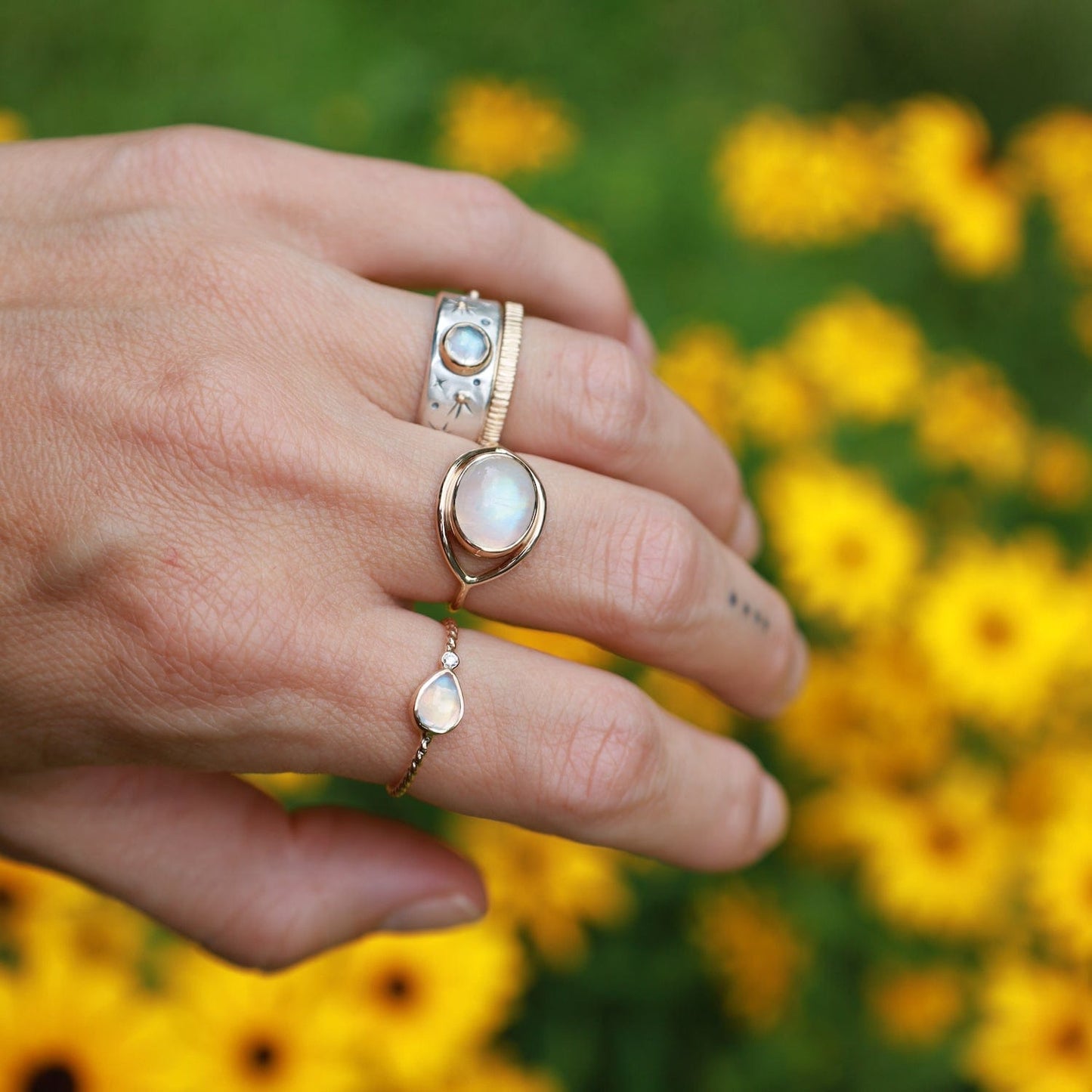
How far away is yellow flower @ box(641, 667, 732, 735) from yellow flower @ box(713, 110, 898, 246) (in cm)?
118

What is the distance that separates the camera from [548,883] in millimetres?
1862

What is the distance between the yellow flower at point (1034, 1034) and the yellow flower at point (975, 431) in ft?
3.39

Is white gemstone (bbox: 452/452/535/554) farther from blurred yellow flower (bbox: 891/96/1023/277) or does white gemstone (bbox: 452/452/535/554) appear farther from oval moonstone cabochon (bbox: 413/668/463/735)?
blurred yellow flower (bbox: 891/96/1023/277)

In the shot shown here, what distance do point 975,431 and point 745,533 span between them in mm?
992

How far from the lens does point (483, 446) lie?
121cm

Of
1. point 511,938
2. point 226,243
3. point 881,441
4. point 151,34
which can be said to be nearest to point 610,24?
point 151,34

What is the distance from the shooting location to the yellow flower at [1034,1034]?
173 centimetres

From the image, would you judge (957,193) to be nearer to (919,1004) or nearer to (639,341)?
(639,341)

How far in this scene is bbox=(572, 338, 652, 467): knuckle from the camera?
1.30 meters

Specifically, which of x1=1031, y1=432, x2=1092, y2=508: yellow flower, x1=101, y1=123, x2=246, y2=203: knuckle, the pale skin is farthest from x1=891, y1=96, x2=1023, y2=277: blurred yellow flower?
x1=101, y1=123, x2=246, y2=203: knuckle

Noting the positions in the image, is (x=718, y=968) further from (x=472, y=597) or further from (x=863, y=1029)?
(x=472, y=597)

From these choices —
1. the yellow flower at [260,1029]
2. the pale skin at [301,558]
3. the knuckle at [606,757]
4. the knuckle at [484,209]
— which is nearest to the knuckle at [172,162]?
the pale skin at [301,558]

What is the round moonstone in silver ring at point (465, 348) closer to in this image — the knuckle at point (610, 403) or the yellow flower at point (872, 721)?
the knuckle at point (610, 403)

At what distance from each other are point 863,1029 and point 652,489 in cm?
110
